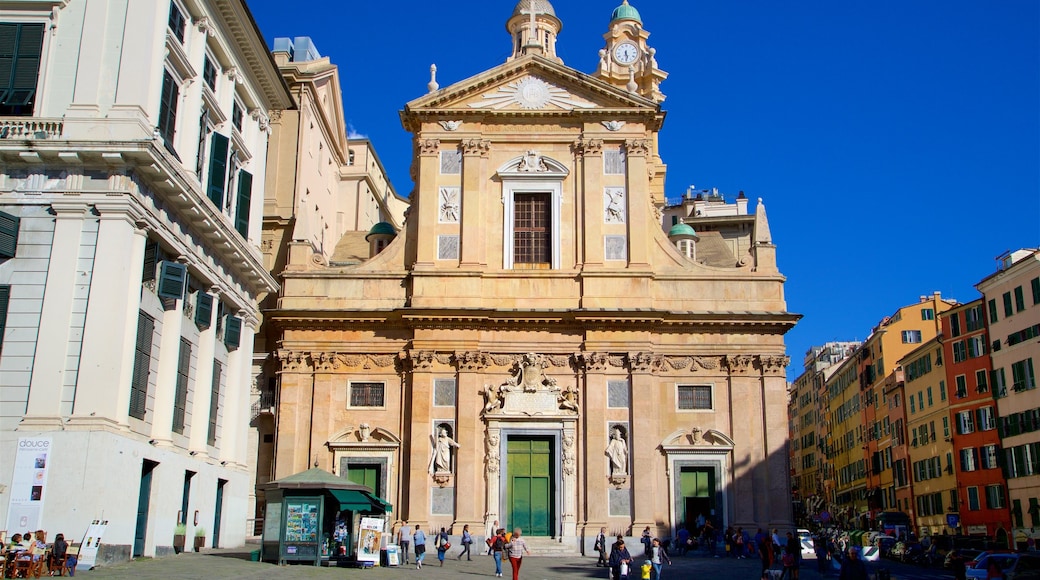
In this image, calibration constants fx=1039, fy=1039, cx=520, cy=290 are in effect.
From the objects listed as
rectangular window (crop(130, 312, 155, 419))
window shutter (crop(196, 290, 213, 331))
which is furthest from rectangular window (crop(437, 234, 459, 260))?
rectangular window (crop(130, 312, 155, 419))

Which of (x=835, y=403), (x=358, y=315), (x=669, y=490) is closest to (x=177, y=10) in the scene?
(x=358, y=315)

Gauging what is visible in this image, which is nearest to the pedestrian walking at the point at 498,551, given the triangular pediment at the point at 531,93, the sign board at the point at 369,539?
the sign board at the point at 369,539

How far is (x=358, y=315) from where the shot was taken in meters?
34.9

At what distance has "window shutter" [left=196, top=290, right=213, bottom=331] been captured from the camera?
24719mm

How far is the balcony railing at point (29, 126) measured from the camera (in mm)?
19984

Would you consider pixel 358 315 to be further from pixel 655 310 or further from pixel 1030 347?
pixel 1030 347

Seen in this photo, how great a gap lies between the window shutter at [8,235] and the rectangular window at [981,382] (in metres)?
41.0

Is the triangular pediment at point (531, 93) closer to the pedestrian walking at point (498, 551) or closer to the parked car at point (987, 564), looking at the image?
the pedestrian walking at point (498, 551)

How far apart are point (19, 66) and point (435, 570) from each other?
14.9 metres

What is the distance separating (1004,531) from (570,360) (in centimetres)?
2264

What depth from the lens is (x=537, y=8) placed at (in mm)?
47375

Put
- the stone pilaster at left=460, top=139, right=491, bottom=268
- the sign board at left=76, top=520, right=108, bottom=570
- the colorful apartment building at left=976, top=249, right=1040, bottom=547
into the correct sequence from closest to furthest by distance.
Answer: the sign board at left=76, top=520, right=108, bottom=570, the stone pilaster at left=460, top=139, right=491, bottom=268, the colorful apartment building at left=976, top=249, right=1040, bottom=547

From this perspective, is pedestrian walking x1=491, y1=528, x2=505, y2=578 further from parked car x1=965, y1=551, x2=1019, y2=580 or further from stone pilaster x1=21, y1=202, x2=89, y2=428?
parked car x1=965, y1=551, x2=1019, y2=580

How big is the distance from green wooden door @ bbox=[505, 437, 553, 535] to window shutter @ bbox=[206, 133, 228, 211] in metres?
13.5
